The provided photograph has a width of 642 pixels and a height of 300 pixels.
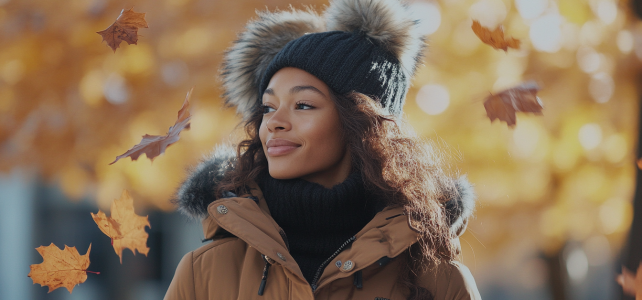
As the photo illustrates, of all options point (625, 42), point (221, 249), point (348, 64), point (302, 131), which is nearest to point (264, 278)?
point (221, 249)

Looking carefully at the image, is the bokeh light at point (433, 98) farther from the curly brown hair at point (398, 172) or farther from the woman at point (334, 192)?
the curly brown hair at point (398, 172)

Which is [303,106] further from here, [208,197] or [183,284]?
[183,284]

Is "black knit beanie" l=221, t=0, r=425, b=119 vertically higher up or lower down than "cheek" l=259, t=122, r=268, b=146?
higher up

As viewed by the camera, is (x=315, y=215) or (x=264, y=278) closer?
(x=264, y=278)

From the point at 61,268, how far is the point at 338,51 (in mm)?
1584

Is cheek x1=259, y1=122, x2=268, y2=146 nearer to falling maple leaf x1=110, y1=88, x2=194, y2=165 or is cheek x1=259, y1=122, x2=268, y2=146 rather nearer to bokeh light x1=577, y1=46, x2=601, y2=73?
falling maple leaf x1=110, y1=88, x2=194, y2=165

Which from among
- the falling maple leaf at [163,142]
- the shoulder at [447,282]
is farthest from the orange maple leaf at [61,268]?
the shoulder at [447,282]

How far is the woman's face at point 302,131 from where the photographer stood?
7.12 ft

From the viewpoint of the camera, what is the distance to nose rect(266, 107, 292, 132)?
7.13ft

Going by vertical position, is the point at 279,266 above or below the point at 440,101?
below

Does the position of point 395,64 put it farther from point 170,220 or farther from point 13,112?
point 170,220

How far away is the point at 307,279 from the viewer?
2.09 meters

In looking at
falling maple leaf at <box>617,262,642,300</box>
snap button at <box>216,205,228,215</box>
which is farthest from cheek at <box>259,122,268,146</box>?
falling maple leaf at <box>617,262,642,300</box>

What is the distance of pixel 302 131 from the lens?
2172 mm
